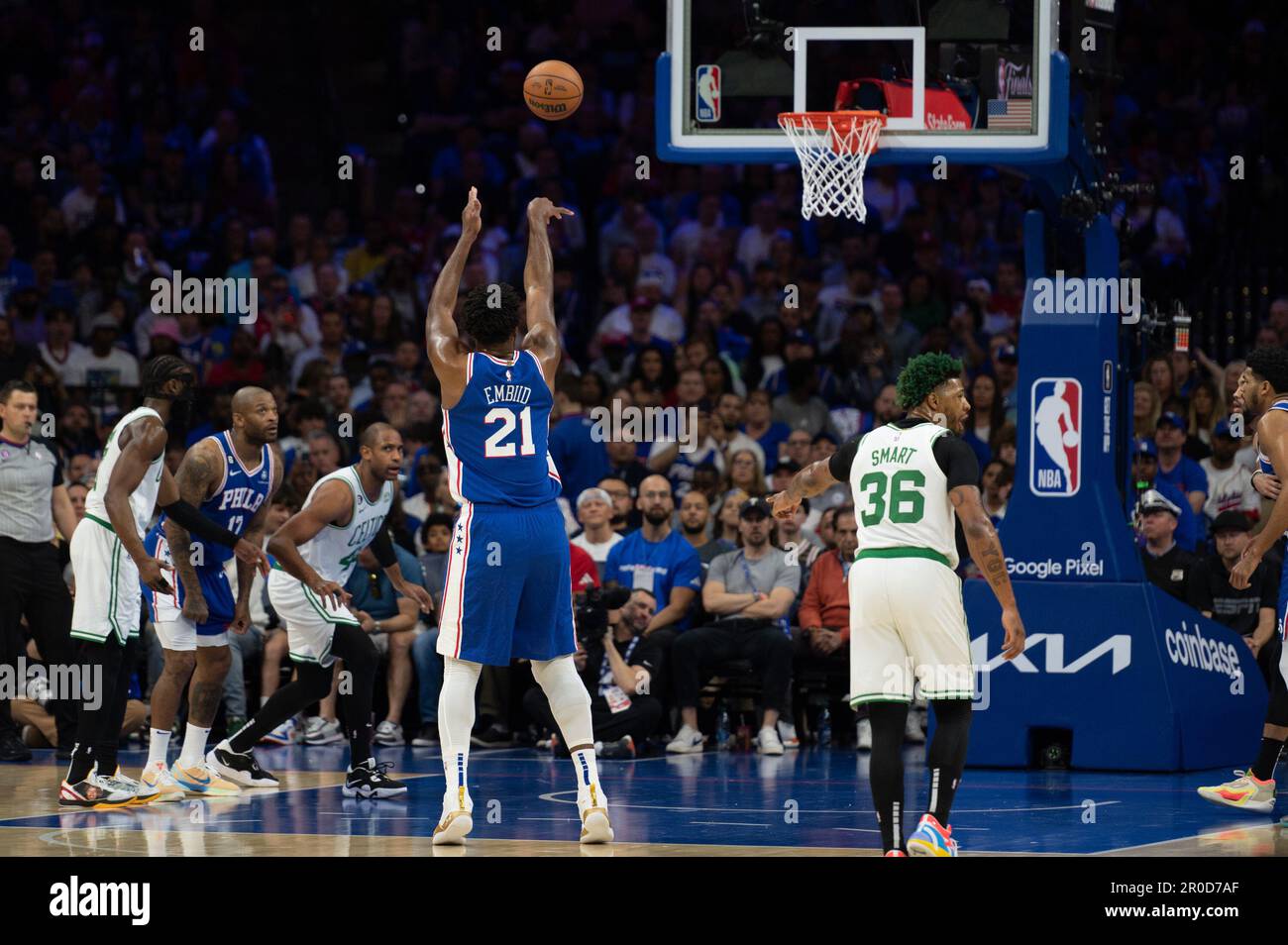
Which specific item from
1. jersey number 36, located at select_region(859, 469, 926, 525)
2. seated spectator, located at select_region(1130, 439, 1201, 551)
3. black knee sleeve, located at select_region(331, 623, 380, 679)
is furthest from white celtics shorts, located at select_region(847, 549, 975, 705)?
seated spectator, located at select_region(1130, 439, 1201, 551)

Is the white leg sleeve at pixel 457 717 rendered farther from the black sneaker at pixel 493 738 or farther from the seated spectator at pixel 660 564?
the black sneaker at pixel 493 738

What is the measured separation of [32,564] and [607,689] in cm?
415

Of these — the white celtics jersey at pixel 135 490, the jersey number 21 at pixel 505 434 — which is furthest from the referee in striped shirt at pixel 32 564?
the jersey number 21 at pixel 505 434

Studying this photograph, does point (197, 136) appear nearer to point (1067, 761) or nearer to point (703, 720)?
point (703, 720)

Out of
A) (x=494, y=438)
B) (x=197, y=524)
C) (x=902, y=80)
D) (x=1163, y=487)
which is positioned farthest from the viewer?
(x=1163, y=487)

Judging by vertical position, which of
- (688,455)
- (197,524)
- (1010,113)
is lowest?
(197,524)

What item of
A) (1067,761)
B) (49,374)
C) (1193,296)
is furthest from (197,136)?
(1067,761)

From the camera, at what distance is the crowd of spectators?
14.5 metres

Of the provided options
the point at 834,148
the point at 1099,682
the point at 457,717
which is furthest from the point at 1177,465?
the point at 457,717

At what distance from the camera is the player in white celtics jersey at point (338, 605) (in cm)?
1069

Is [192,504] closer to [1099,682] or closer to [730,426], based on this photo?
[1099,682]

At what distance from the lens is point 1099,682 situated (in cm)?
1193

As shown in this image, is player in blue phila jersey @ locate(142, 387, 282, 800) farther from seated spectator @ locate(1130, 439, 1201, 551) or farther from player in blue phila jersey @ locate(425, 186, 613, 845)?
seated spectator @ locate(1130, 439, 1201, 551)

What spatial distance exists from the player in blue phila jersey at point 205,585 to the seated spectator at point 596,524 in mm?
4093
